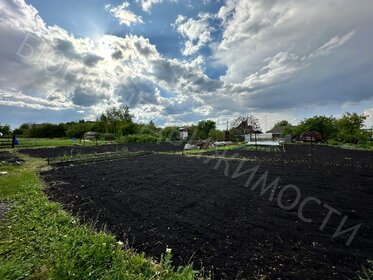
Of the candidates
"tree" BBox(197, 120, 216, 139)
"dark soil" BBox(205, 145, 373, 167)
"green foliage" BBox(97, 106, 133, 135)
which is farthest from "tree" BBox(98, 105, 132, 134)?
"dark soil" BBox(205, 145, 373, 167)

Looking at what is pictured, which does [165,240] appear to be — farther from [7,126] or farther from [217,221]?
[7,126]

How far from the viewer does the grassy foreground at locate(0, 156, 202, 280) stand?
80.1 inches

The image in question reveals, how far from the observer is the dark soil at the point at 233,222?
8.93ft

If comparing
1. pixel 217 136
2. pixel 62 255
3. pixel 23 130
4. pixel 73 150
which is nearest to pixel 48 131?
pixel 23 130

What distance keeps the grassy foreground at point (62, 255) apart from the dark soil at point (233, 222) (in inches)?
17.8

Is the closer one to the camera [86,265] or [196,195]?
[86,265]

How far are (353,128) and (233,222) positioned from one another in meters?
34.5

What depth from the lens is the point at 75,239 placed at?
→ 2.61m

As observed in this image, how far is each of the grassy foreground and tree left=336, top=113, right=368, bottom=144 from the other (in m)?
35.2

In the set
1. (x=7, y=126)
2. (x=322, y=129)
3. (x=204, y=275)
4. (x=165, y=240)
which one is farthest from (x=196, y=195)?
(x=7, y=126)

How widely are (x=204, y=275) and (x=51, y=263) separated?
5.92 ft

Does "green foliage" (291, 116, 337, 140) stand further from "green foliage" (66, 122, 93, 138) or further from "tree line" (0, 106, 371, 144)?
"green foliage" (66, 122, 93, 138)

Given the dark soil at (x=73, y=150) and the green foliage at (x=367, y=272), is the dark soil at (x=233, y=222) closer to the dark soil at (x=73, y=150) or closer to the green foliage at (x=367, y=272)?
the green foliage at (x=367, y=272)

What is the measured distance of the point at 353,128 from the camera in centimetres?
2886
